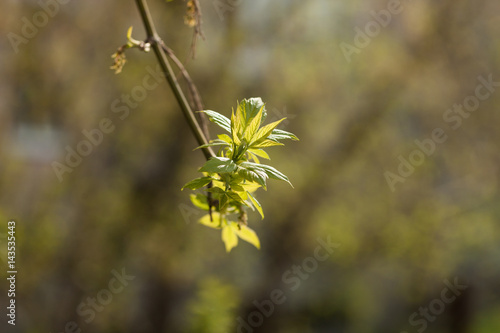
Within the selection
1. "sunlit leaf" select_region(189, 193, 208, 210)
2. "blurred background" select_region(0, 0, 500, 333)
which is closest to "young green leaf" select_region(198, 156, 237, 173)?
"sunlit leaf" select_region(189, 193, 208, 210)

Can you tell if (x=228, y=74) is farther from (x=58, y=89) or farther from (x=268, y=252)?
(x=268, y=252)

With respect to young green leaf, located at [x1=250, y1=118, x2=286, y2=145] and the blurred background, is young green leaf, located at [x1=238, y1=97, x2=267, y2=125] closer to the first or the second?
young green leaf, located at [x1=250, y1=118, x2=286, y2=145]

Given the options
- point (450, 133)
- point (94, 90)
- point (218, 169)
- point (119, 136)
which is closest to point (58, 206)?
point (119, 136)

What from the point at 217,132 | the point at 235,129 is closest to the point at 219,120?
the point at 235,129

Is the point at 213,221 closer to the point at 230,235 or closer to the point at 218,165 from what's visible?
the point at 230,235

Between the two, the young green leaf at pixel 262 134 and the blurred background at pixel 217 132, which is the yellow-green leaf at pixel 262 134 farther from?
the blurred background at pixel 217 132
